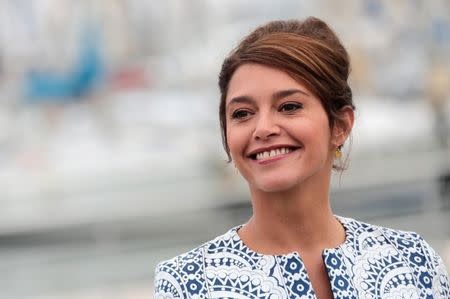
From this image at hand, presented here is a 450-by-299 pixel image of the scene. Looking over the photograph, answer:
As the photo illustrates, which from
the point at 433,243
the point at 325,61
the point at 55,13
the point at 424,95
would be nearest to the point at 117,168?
the point at 55,13

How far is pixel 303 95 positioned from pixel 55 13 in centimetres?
1053

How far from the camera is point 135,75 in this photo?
40.8ft

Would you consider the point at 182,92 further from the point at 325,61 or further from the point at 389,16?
the point at 325,61

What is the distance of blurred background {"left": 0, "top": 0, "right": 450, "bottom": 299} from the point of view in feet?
36.8

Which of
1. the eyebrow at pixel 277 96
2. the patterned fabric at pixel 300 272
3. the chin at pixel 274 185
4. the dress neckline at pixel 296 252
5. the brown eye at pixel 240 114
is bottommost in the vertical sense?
the patterned fabric at pixel 300 272

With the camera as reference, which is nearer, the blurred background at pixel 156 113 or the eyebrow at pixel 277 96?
the eyebrow at pixel 277 96

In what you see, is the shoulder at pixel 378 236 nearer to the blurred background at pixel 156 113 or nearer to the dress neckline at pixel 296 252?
the dress neckline at pixel 296 252

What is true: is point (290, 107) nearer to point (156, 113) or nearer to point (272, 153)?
point (272, 153)

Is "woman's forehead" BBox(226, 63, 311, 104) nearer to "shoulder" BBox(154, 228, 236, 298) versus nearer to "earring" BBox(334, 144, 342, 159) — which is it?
"earring" BBox(334, 144, 342, 159)

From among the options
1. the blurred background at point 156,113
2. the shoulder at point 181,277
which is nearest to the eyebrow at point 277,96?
the shoulder at point 181,277

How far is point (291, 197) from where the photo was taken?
6.46ft

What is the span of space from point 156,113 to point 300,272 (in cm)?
1023

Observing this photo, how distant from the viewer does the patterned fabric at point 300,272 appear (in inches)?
75.5

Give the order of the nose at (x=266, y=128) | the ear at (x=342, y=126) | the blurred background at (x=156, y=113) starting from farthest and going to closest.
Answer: the blurred background at (x=156, y=113), the ear at (x=342, y=126), the nose at (x=266, y=128)
